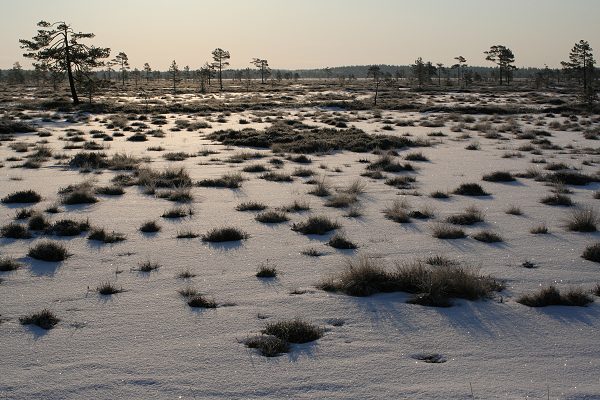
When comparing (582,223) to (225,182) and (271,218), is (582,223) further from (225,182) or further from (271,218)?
(225,182)

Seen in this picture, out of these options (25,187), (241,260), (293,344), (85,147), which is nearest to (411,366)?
(293,344)

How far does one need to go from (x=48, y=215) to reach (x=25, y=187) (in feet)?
11.3

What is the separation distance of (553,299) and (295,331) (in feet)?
9.66

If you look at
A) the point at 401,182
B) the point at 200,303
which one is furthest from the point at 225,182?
the point at 200,303

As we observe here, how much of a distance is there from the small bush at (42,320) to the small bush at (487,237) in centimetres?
627

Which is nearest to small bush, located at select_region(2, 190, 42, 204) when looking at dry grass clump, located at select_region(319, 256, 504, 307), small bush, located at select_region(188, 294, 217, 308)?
small bush, located at select_region(188, 294, 217, 308)

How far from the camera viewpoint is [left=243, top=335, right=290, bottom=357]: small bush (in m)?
4.96

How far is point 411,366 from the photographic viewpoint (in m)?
4.73

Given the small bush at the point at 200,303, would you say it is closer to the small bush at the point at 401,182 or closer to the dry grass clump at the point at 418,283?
the dry grass clump at the point at 418,283

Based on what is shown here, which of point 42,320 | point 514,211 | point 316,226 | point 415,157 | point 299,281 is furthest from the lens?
point 415,157

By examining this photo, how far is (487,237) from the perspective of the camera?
884cm

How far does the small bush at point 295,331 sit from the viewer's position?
207 inches

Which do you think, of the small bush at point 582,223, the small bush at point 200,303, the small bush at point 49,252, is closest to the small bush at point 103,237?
the small bush at point 49,252

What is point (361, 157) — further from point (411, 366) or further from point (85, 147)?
point (411, 366)
